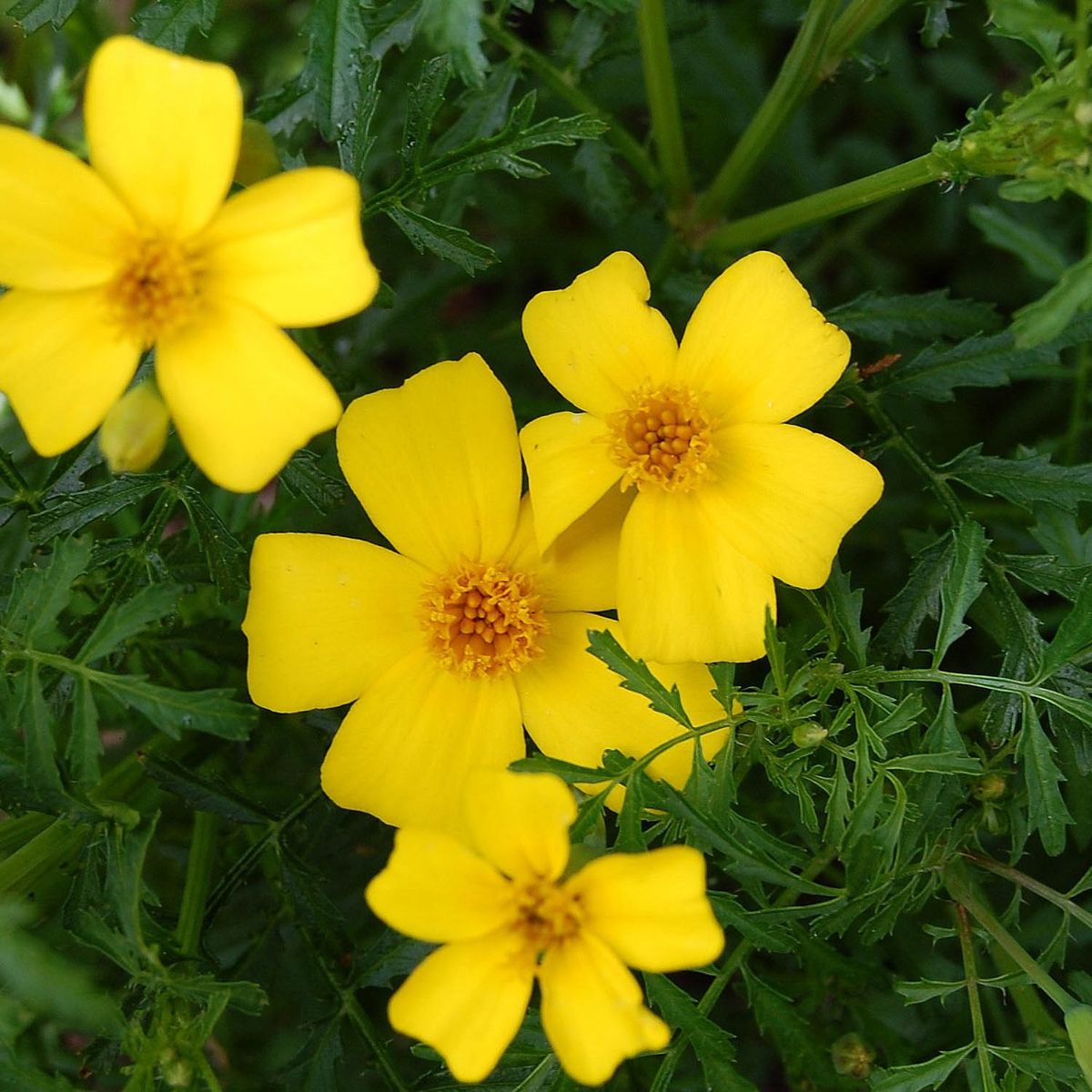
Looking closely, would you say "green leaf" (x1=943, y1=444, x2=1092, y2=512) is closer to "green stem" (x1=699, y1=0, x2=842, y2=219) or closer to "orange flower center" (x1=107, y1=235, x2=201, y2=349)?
"green stem" (x1=699, y1=0, x2=842, y2=219)

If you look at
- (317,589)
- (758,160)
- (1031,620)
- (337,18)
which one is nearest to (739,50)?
(758,160)

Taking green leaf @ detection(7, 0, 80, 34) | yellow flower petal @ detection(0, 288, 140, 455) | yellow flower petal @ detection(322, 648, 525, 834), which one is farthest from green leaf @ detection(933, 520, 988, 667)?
green leaf @ detection(7, 0, 80, 34)

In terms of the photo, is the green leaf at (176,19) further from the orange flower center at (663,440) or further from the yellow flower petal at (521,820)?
the yellow flower petal at (521,820)

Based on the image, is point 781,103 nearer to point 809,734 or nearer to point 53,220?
point 809,734

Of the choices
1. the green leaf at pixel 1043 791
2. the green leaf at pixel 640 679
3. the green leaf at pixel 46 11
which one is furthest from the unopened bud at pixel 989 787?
the green leaf at pixel 46 11

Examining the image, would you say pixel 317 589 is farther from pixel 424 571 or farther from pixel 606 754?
pixel 606 754

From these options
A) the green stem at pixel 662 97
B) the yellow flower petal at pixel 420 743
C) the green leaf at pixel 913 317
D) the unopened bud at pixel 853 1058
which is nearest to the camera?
the yellow flower petal at pixel 420 743

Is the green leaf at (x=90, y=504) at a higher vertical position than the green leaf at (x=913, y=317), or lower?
higher
